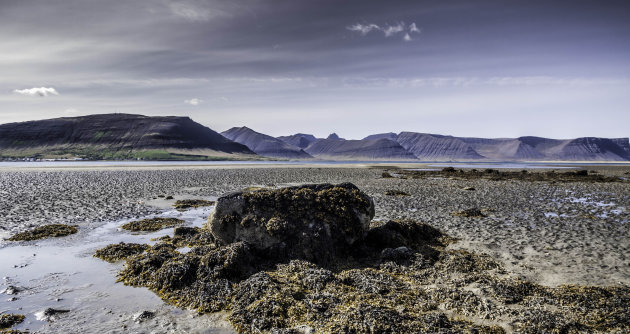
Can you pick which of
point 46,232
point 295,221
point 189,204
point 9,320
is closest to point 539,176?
point 189,204

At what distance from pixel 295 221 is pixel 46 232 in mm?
10542

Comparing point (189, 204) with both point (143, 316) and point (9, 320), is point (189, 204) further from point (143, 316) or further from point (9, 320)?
point (143, 316)

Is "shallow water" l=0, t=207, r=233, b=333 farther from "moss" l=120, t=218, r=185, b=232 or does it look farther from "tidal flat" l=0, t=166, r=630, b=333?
"moss" l=120, t=218, r=185, b=232

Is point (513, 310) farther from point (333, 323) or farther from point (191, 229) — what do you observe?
point (191, 229)

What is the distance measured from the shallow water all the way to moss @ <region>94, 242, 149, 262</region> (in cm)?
24

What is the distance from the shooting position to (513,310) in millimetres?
6773

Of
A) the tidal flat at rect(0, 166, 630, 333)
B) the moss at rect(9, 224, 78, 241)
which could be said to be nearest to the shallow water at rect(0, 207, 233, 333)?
the tidal flat at rect(0, 166, 630, 333)

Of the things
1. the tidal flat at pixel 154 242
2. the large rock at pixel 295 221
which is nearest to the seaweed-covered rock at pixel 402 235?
the large rock at pixel 295 221

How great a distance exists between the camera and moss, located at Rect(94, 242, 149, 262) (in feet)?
34.8

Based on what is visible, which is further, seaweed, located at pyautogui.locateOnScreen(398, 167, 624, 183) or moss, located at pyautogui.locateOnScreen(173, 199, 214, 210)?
seaweed, located at pyautogui.locateOnScreen(398, 167, 624, 183)

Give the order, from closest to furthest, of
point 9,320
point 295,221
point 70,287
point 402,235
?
1. point 9,320
2. point 70,287
3. point 295,221
4. point 402,235

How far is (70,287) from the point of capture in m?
8.25

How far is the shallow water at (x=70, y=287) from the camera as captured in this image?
6879 mm

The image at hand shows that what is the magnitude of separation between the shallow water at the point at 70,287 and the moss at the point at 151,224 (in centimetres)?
215
